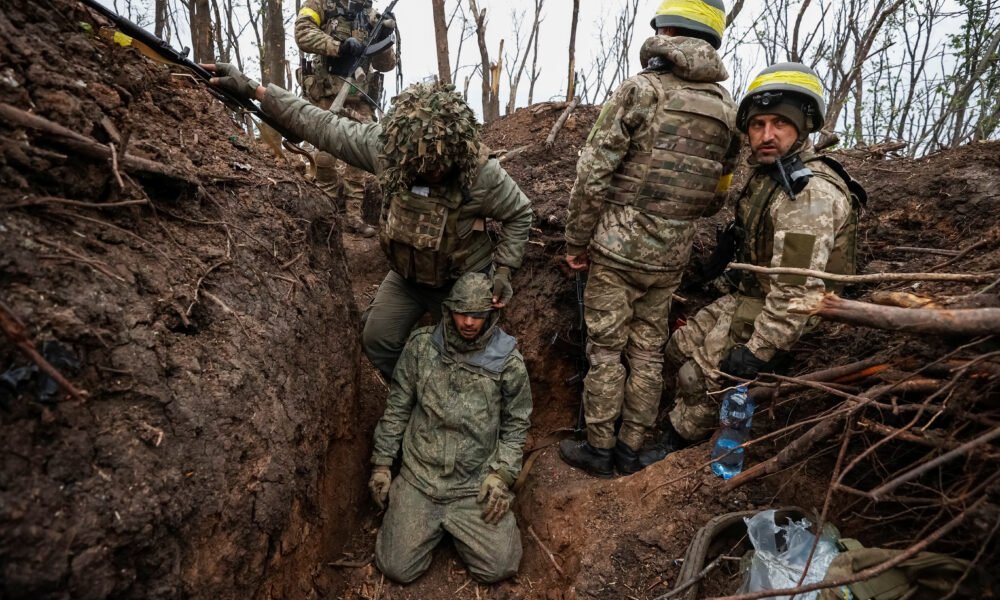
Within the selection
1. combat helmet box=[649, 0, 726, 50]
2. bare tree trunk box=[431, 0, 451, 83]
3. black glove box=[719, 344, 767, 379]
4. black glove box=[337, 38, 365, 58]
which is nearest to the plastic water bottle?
black glove box=[719, 344, 767, 379]

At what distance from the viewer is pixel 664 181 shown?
10.7 ft

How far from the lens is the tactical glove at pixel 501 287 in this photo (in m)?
3.56

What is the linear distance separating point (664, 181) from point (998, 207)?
2326 millimetres

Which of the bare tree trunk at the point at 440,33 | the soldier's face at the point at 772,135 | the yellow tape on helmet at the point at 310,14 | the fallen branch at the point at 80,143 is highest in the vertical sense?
the bare tree trunk at the point at 440,33

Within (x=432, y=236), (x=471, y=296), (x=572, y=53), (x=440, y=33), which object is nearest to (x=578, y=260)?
(x=471, y=296)

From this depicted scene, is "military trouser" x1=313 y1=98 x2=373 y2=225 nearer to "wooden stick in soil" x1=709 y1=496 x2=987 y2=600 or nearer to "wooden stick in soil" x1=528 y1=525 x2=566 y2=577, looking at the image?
"wooden stick in soil" x1=528 y1=525 x2=566 y2=577

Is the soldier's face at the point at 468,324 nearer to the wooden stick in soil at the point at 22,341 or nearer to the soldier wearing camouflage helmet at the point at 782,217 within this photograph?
the soldier wearing camouflage helmet at the point at 782,217

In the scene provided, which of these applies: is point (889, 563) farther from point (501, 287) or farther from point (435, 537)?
point (435, 537)

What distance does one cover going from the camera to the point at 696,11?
3.19 metres

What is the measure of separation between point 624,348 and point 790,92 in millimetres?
1834

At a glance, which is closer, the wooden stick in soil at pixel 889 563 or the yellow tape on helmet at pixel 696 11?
the wooden stick in soil at pixel 889 563

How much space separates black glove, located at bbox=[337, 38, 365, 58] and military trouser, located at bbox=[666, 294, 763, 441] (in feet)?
14.6

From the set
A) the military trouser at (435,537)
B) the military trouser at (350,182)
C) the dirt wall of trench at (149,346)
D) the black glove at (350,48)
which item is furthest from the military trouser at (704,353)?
the black glove at (350,48)

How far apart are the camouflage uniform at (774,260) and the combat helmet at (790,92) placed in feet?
0.76
